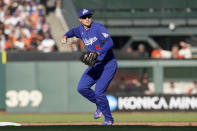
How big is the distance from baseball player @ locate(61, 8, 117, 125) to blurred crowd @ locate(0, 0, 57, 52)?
8914 millimetres

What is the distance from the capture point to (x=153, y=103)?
17.1 meters

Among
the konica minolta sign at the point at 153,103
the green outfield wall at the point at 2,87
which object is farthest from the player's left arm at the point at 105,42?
the green outfield wall at the point at 2,87

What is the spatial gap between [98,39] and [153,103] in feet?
29.3

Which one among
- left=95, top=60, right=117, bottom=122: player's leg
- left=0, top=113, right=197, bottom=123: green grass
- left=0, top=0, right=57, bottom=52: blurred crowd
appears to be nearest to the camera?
left=95, top=60, right=117, bottom=122: player's leg

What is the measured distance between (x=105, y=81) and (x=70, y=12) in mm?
9899

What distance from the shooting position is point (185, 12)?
21.4 meters

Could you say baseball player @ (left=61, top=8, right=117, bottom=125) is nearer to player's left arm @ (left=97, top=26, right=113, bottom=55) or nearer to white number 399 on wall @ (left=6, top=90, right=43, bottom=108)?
player's left arm @ (left=97, top=26, right=113, bottom=55)

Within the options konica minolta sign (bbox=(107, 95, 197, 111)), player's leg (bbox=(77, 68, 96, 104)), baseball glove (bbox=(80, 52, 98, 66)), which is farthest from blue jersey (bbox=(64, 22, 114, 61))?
konica minolta sign (bbox=(107, 95, 197, 111))

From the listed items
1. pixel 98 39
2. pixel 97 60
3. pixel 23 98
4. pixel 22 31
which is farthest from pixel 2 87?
pixel 98 39

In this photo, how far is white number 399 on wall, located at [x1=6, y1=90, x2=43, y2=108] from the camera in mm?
17188

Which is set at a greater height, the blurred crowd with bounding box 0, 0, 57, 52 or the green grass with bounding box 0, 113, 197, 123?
the blurred crowd with bounding box 0, 0, 57, 52

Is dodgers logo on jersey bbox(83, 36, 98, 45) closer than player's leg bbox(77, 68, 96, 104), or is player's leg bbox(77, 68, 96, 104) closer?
dodgers logo on jersey bbox(83, 36, 98, 45)

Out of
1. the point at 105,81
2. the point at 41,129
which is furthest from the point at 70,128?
the point at 105,81

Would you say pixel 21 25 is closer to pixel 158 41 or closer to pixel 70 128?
pixel 158 41
